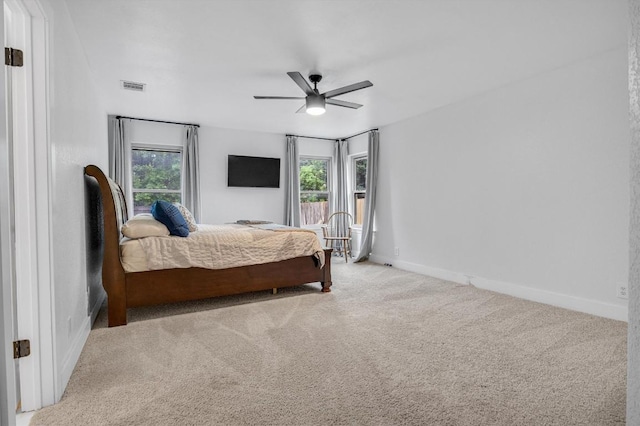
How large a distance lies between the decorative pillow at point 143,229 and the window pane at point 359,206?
4.13 meters

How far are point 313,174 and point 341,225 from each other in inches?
48.1

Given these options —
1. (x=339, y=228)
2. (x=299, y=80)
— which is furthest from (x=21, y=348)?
(x=339, y=228)

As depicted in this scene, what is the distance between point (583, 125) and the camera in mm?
3205

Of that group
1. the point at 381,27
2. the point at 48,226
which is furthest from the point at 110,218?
the point at 381,27

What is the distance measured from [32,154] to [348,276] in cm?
389

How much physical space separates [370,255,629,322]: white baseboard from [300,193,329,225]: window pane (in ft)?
8.00

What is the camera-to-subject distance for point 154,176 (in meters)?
5.56

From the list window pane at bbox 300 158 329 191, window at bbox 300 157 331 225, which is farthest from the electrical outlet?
window pane at bbox 300 158 329 191

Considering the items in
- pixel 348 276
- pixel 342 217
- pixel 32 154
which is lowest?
pixel 348 276

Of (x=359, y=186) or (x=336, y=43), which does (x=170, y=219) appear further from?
(x=359, y=186)

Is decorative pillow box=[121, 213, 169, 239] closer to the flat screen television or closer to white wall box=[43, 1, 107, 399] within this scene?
white wall box=[43, 1, 107, 399]

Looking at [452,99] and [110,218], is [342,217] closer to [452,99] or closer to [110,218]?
[452,99]

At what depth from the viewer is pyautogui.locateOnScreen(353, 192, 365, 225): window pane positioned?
6.66 metres

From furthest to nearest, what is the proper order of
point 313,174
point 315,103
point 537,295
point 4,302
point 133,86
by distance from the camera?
point 313,174 → point 133,86 → point 537,295 → point 315,103 → point 4,302
